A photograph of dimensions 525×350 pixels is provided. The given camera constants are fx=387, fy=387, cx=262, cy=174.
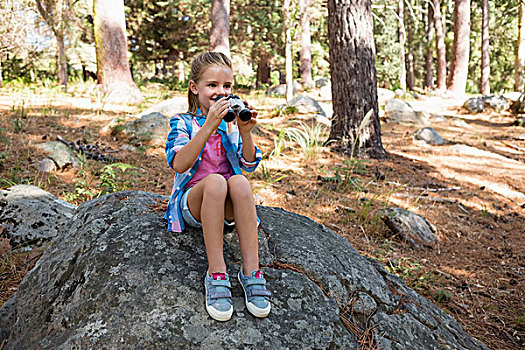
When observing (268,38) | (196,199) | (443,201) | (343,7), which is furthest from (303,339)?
(268,38)

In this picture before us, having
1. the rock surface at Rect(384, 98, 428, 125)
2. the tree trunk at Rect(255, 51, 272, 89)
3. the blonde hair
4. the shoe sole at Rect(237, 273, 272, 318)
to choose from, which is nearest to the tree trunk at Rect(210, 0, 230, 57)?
the rock surface at Rect(384, 98, 428, 125)

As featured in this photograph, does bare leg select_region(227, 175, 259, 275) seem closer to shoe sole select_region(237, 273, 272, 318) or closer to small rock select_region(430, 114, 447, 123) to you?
shoe sole select_region(237, 273, 272, 318)

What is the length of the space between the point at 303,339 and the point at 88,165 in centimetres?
425

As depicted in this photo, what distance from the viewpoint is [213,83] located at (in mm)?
2283

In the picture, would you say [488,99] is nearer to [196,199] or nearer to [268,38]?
[268,38]

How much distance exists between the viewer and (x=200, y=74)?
2.30 metres

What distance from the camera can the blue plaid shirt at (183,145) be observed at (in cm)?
218

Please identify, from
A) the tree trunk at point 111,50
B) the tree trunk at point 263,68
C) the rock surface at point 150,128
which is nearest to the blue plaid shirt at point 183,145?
the rock surface at point 150,128

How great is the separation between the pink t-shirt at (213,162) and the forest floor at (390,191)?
5.70 feet

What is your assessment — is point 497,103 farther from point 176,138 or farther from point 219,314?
point 219,314

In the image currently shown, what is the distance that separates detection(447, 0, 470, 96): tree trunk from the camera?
14.1m

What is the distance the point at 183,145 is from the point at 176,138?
6 centimetres

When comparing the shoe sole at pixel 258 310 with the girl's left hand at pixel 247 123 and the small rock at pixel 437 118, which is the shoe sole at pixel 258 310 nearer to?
the girl's left hand at pixel 247 123

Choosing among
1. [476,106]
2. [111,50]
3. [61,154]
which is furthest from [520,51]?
[61,154]
